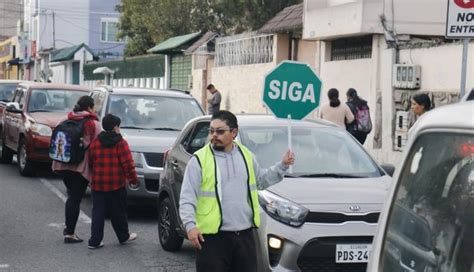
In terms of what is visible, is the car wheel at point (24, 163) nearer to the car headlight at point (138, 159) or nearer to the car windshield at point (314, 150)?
the car headlight at point (138, 159)

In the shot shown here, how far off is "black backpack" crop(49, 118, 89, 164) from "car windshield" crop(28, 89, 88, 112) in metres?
6.73

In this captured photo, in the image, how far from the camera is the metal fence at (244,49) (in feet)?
83.4

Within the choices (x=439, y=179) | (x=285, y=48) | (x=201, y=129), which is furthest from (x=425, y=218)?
(x=285, y=48)

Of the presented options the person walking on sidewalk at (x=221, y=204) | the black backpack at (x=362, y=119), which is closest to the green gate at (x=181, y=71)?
the black backpack at (x=362, y=119)

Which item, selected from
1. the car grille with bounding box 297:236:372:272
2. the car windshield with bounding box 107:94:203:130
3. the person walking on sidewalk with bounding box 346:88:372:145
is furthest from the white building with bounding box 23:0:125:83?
the car grille with bounding box 297:236:372:272

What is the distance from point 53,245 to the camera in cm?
951

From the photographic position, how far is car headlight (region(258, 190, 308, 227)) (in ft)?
22.4

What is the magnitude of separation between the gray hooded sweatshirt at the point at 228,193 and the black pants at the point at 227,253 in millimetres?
65

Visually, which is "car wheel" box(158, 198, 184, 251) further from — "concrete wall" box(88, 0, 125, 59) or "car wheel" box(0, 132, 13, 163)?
"concrete wall" box(88, 0, 125, 59)

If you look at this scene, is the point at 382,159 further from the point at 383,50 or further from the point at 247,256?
the point at 247,256

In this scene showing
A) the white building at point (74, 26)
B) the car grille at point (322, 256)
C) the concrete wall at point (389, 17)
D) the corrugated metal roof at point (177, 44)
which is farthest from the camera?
the white building at point (74, 26)

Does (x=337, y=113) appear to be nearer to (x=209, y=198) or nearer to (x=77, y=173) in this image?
(x=77, y=173)

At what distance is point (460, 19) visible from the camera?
7.82m

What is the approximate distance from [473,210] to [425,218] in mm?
264
